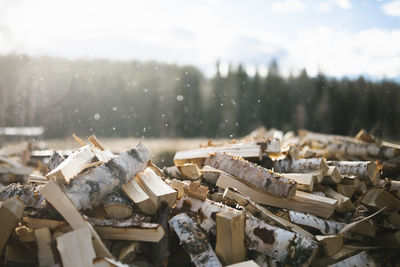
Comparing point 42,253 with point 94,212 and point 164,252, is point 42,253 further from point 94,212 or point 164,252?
point 164,252

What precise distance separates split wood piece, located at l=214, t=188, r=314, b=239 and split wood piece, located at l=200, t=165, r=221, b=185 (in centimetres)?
46

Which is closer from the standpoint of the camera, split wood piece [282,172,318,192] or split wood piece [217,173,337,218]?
split wood piece [217,173,337,218]

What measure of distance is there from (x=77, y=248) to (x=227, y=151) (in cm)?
224

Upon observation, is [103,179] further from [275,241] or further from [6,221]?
[275,241]

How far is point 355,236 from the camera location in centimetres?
271

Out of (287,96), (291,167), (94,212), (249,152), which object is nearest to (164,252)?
(94,212)

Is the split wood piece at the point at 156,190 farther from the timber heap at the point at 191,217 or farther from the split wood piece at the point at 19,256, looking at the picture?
the split wood piece at the point at 19,256

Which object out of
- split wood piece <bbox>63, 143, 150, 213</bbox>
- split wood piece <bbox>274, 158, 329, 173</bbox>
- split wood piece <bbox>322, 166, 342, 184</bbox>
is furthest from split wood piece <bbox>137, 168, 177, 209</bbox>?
split wood piece <bbox>322, 166, 342, 184</bbox>

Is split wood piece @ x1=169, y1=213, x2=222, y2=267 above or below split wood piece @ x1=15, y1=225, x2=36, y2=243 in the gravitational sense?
below

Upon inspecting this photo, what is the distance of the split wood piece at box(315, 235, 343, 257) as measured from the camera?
95.0 inches

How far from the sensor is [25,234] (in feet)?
7.29

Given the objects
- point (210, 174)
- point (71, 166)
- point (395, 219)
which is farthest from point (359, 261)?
point (71, 166)

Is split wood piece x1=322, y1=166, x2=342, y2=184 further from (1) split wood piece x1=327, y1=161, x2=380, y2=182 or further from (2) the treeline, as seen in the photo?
(2) the treeline

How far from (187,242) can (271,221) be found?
793mm
